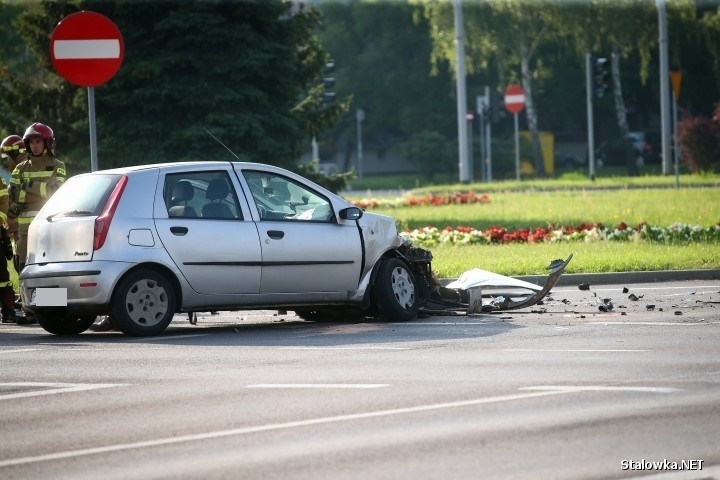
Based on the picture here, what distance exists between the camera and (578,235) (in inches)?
973

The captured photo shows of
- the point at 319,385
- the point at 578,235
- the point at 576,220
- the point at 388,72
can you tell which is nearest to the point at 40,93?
the point at 576,220

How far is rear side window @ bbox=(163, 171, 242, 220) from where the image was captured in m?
14.3

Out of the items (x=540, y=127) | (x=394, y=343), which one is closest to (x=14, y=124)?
(x=394, y=343)

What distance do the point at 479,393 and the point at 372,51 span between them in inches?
2991

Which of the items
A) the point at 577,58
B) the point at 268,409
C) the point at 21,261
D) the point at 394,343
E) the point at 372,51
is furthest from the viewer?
the point at 372,51

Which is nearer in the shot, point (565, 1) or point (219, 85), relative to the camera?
point (219, 85)

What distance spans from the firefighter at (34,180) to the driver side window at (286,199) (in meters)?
2.69

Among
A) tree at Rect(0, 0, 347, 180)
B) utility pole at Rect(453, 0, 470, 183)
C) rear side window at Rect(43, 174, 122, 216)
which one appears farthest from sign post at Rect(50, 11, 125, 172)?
utility pole at Rect(453, 0, 470, 183)

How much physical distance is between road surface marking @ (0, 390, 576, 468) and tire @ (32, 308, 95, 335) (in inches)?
243

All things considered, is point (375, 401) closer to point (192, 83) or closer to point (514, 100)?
point (192, 83)

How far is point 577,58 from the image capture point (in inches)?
3110

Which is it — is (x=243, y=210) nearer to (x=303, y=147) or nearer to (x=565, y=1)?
(x=303, y=147)

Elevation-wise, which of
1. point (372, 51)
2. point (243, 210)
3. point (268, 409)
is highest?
point (372, 51)

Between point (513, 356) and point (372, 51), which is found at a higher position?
point (372, 51)
